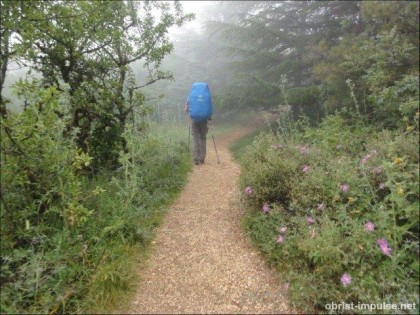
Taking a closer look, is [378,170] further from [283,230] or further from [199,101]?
[199,101]

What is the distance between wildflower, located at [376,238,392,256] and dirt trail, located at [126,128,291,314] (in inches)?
37.8

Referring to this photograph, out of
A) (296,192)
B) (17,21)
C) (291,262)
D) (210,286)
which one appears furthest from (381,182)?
(17,21)

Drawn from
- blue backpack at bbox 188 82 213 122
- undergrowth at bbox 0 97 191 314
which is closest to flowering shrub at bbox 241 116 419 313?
undergrowth at bbox 0 97 191 314

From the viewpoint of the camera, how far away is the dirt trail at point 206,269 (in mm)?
2751

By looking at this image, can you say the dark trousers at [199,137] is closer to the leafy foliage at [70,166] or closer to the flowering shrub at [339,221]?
the leafy foliage at [70,166]

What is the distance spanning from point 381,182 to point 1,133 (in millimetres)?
4046

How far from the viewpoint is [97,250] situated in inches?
124

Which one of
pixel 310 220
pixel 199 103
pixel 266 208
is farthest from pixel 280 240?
pixel 199 103

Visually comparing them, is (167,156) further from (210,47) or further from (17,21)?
(210,47)

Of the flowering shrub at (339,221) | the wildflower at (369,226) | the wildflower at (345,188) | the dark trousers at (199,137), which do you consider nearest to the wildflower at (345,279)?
the flowering shrub at (339,221)

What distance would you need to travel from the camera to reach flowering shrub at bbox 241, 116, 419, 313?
2.55 m

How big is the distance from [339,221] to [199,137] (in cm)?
464

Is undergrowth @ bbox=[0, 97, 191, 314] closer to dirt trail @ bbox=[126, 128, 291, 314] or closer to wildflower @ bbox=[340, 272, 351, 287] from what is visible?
dirt trail @ bbox=[126, 128, 291, 314]

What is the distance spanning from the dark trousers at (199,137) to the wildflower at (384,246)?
5072 millimetres
